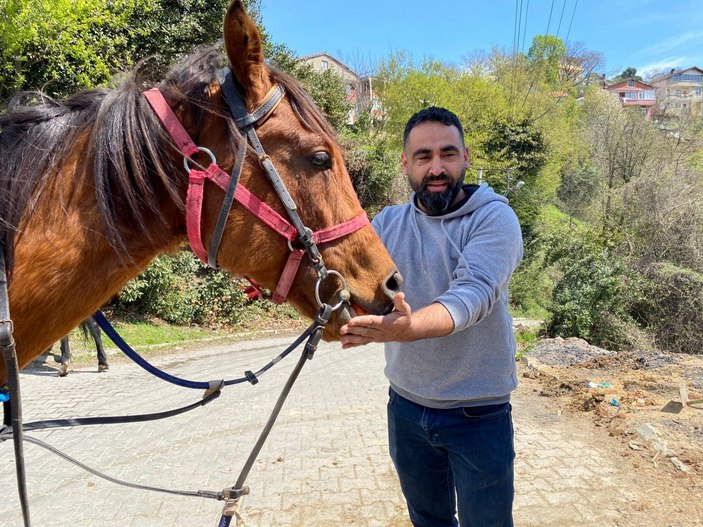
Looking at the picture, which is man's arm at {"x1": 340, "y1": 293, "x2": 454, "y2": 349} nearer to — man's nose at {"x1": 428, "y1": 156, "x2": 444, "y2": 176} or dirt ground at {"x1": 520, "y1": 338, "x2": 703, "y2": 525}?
man's nose at {"x1": 428, "y1": 156, "x2": 444, "y2": 176}

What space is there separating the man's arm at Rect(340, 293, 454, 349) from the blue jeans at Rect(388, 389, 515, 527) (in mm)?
644

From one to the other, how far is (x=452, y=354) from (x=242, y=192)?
1.14 meters

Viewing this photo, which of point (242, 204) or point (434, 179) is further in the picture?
point (434, 179)

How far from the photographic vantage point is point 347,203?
1580 mm

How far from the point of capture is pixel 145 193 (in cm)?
145

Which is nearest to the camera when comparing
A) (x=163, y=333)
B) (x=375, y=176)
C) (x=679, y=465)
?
(x=679, y=465)

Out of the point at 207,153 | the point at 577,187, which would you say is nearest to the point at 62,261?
the point at 207,153

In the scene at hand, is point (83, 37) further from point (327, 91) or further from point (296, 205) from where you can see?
point (296, 205)

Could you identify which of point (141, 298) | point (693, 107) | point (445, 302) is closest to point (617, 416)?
point (445, 302)

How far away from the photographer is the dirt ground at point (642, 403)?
14.1 feet

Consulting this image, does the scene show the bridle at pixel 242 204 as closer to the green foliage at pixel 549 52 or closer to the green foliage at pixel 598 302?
the green foliage at pixel 598 302

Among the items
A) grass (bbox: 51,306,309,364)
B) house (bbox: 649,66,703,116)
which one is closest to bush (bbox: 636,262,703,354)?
grass (bbox: 51,306,309,364)

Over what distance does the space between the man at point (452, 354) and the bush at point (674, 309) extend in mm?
11708

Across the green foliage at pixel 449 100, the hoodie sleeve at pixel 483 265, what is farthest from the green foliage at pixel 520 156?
the hoodie sleeve at pixel 483 265
